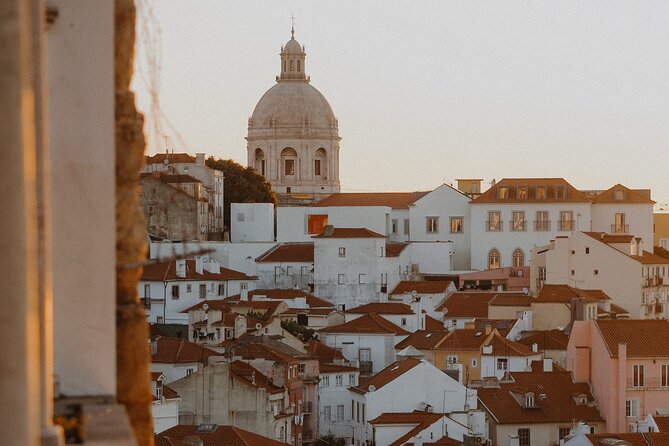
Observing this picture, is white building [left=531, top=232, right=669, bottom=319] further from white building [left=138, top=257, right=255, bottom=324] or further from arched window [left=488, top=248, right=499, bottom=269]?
white building [left=138, top=257, right=255, bottom=324]

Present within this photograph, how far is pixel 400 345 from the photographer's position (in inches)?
2080

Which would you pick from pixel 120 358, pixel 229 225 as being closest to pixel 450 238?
pixel 229 225

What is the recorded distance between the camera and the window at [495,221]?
72.3 meters

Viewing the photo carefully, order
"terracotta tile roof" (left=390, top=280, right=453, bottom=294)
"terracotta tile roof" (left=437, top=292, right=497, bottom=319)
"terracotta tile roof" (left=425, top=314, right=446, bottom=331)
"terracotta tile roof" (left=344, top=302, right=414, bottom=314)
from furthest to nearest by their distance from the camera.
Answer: "terracotta tile roof" (left=390, top=280, right=453, bottom=294) → "terracotta tile roof" (left=437, top=292, right=497, bottom=319) → "terracotta tile roof" (left=344, top=302, right=414, bottom=314) → "terracotta tile roof" (left=425, top=314, right=446, bottom=331)

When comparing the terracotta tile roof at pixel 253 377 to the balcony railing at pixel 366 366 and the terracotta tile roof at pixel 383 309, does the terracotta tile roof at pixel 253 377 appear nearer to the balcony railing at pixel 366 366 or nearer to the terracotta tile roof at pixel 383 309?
the balcony railing at pixel 366 366

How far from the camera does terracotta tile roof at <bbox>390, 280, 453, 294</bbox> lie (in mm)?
62438

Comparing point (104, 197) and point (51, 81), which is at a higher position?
point (51, 81)

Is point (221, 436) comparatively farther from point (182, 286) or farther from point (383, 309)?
point (182, 286)

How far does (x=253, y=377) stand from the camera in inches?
1566

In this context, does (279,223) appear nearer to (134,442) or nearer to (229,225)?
(229,225)

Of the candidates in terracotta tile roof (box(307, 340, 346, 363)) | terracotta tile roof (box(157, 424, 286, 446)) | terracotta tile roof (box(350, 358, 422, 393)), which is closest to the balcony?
terracotta tile roof (box(350, 358, 422, 393))

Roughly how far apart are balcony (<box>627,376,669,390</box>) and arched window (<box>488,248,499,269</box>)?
2870 cm

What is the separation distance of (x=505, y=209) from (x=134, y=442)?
228ft

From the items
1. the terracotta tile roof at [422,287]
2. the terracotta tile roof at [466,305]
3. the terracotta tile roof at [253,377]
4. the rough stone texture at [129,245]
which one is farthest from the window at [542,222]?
the rough stone texture at [129,245]
